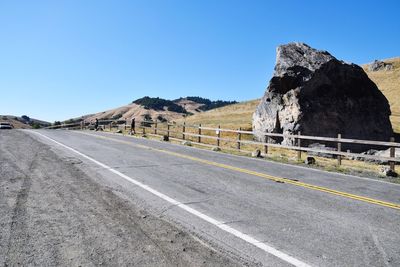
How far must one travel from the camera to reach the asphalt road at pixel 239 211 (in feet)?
15.8

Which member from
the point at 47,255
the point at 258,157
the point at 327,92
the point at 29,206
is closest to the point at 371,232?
the point at 47,255

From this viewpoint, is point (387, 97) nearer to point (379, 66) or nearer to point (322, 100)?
point (379, 66)

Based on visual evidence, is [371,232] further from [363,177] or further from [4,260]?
[363,177]

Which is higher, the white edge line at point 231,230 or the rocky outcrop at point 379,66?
the rocky outcrop at point 379,66

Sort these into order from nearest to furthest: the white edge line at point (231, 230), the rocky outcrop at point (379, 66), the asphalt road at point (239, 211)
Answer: the white edge line at point (231, 230) < the asphalt road at point (239, 211) < the rocky outcrop at point (379, 66)

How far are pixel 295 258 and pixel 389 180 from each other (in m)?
8.31

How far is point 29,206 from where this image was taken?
6.82m

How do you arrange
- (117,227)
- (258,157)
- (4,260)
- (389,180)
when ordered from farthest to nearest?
(258,157)
(389,180)
(117,227)
(4,260)

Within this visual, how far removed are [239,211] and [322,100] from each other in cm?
2105

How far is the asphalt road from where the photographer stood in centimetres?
480

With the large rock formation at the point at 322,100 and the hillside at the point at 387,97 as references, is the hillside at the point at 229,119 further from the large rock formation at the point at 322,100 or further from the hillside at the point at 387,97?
the large rock formation at the point at 322,100

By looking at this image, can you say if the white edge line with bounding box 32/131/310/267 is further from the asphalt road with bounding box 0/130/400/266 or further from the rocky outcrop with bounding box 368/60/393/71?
the rocky outcrop with bounding box 368/60/393/71

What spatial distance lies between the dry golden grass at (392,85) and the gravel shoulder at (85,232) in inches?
1354

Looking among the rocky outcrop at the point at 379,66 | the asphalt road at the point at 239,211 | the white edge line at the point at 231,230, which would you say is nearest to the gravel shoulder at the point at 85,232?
the asphalt road at the point at 239,211
